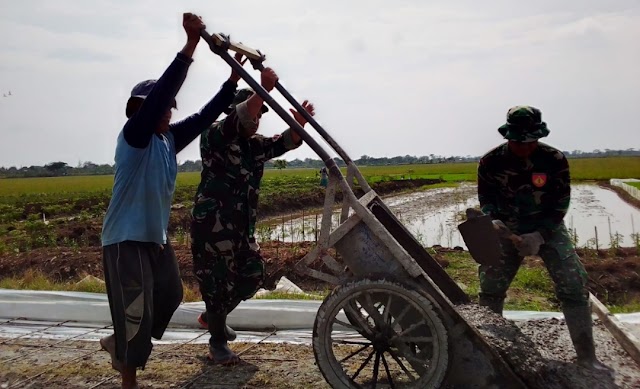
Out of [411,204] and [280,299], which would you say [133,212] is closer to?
[280,299]

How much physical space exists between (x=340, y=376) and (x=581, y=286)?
5.02 ft

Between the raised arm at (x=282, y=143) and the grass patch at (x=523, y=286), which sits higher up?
the raised arm at (x=282, y=143)

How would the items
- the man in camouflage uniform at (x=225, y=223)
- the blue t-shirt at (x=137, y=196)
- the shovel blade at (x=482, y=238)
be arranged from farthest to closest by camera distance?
the man in camouflage uniform at (x=225, y=223) → the shovel blade at (x=482, y=238) → the blue t-shirt at (x=137, y=196)

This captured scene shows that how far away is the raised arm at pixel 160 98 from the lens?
9.02 ft

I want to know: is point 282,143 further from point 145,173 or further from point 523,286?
point 523,286

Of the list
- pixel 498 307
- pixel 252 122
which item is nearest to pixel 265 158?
pixel 252 122

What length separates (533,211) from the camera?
365 cm

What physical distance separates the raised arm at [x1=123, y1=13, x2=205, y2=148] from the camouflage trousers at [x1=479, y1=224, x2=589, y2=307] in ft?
7.15

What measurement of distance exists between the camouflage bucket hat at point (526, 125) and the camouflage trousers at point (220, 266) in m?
1.82

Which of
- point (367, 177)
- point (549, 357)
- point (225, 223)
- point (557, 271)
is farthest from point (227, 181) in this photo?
point (367, 177)

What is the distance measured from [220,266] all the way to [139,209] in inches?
36.4

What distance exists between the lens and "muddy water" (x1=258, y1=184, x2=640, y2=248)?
40.9ft

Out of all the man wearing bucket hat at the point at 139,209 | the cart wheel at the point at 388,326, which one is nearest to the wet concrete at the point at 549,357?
the cart wheel at the point at 388,326

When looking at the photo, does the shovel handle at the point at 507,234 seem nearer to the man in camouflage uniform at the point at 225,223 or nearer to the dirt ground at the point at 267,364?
the dirt ground at the point at 267,364
